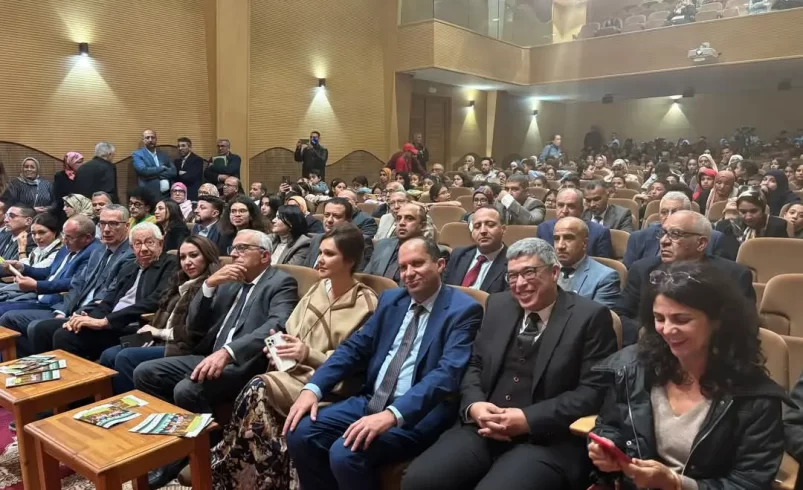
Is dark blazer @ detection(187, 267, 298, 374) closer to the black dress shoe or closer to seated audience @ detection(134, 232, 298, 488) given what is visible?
seated audience @ detection(134, 232, 298, 488)

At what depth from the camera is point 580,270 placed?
114 inches

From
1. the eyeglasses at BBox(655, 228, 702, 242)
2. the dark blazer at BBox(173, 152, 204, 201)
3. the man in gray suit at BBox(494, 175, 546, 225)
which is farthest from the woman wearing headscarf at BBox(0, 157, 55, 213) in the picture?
the eyeglasses at BBox(655, 228, 702, 242)

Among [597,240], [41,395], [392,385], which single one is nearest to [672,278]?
[392,385]

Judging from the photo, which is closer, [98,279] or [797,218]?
[98,279]

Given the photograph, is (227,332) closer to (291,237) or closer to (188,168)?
(291,237)

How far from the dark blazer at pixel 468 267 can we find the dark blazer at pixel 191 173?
16.8ft

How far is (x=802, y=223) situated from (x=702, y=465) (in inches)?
128

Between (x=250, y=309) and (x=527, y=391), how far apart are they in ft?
4.76

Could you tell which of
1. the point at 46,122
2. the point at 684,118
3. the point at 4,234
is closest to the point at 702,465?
the point at 4,234

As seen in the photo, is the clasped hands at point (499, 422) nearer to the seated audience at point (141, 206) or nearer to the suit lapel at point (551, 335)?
the suit lapel at point (551, 335)

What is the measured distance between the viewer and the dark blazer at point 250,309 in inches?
109

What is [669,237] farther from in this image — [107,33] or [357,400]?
[107,33]

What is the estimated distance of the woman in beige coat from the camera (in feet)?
7.33

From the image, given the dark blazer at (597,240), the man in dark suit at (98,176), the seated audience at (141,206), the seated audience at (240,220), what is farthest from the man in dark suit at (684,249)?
the man in dark suit at (98,176)
